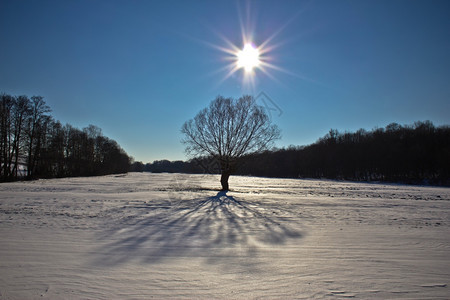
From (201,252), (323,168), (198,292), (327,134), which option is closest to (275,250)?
(201,252)

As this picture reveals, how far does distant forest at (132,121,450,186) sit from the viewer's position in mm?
59406

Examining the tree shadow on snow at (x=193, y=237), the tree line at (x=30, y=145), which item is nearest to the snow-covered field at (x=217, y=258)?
the tree shadow on snow at (x=193, y=237)

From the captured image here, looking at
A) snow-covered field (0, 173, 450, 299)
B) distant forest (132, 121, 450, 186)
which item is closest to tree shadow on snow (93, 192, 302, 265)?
snow-covered field (0, 173, 450, 299)

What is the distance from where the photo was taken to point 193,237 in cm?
673

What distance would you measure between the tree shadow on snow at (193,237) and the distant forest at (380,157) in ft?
114

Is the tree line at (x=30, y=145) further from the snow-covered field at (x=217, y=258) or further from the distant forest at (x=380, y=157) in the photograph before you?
the snow-covered field at (x=217, y=258)

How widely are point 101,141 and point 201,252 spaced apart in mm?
81611

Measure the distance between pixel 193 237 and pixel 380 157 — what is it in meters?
78.3

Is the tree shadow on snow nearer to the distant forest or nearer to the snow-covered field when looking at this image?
the snow-covered field

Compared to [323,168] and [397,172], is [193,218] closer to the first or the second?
[397,172]

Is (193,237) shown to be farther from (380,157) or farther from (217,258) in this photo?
(380,157)

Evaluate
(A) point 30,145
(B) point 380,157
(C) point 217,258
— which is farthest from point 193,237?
(B) point 380,157

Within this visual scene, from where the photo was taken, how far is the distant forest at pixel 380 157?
59.4 meters

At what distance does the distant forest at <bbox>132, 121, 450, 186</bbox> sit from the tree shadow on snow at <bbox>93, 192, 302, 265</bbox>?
34.7 m
